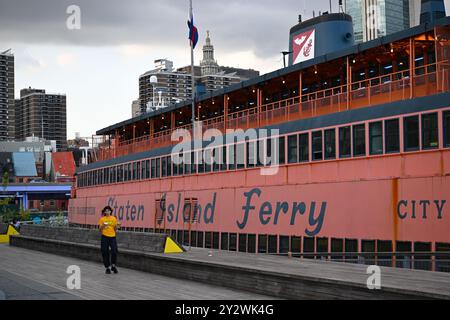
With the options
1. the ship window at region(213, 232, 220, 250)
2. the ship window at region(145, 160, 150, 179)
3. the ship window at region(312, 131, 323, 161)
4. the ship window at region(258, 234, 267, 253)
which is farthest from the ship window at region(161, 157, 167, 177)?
the ship window at region(312, 131, 323, 161)

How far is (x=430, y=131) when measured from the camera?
924 inches

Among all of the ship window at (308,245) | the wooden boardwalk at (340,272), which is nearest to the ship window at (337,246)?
the ship window at (308,245)

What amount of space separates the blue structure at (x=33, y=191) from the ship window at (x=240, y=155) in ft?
334

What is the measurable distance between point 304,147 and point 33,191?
111m

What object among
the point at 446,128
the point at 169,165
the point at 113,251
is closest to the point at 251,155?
the point at 169,165

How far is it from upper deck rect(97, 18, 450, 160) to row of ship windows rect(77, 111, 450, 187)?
1173 mm

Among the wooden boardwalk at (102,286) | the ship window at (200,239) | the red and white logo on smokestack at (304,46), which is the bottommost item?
the ship window at (200,239)

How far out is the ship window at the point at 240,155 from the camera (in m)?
35.2

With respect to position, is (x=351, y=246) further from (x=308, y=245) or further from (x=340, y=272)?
(x=340, y=272)

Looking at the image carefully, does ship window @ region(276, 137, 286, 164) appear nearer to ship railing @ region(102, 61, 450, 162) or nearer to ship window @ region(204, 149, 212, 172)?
ship railing @ region(102, 61, 450, 162)

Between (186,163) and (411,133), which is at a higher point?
(411,133)

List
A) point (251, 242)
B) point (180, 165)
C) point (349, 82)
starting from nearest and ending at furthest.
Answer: point (349, 82), point (251, 242), point (180, 165)

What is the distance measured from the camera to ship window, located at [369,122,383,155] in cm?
2561

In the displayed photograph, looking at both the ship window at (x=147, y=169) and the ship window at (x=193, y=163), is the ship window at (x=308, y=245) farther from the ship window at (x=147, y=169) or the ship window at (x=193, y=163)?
the ship window at (x=147, y=169)
